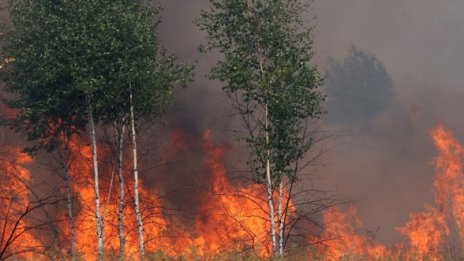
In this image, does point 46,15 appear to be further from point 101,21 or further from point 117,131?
point 117,131

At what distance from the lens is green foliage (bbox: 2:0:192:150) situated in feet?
89.6

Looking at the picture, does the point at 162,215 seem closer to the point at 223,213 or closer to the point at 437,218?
the point at 223,213

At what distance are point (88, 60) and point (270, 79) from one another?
1118 cm

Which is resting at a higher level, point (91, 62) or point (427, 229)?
point (91, 62)

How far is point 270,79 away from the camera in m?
24.2

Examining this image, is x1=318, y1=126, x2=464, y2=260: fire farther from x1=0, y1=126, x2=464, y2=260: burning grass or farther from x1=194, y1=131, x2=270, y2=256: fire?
x1=194, y1=131, x2=270, y2=256: fire

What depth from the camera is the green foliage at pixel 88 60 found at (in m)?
27.3

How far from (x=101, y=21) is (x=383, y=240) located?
52.7m

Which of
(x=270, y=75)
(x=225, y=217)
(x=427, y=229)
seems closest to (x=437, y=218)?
(x=427, y=229)

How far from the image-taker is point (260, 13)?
84.9 ft

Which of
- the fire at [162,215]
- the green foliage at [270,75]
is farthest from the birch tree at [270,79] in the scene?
the fire at [162,215]

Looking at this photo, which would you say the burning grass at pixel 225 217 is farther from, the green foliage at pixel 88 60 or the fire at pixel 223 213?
the green foliage at pixel 88 60

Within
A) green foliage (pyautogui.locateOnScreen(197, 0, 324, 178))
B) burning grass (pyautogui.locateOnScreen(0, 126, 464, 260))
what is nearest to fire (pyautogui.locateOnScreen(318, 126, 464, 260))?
burning grass (pyautogui.locateOnScreen(0, 126, 464, 260))

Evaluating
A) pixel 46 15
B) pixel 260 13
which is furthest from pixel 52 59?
pixel 260 13
